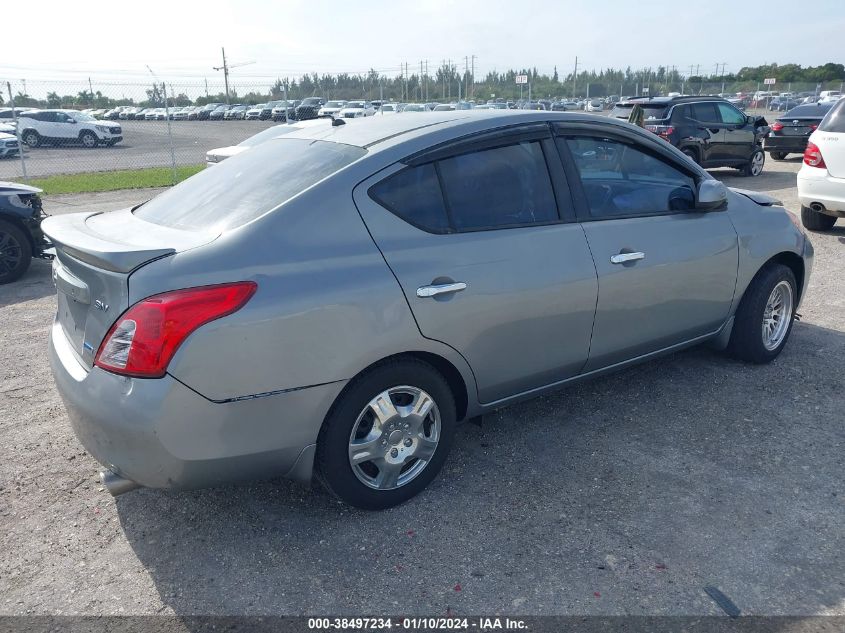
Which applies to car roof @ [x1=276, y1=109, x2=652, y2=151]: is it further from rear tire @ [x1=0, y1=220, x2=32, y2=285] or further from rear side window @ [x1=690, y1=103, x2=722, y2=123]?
rear side window @ [x1=690, y1=103, x2=722, y2=123]

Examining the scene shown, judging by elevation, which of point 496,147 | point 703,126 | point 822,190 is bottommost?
point 822,190

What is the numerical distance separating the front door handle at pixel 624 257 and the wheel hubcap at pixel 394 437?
4.16ft

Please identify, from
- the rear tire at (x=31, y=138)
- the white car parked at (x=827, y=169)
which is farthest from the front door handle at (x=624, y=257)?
the rear tire at (x=31, y=138)

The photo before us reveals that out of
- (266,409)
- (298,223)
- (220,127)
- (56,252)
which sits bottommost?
(220,127)

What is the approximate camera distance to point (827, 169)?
8.56 meters

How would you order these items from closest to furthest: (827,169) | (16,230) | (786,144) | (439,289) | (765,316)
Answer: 1. (439,289)
2. (765,316)
3. (16,230)
4. (827,169)
5. (786,144)

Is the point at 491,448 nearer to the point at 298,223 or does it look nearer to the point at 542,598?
the point at 542,598

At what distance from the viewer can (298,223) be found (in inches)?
117

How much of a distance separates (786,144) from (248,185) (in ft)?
59.6

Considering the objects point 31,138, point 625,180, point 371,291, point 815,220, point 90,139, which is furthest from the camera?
point 90,139

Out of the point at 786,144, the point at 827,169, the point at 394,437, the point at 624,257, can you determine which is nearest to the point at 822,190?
the point at 827,169

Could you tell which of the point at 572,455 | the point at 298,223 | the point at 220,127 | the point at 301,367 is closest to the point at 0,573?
the point at 301,367

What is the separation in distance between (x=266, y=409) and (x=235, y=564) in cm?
69

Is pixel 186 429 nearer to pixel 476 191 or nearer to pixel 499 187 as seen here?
pixel 476 191
